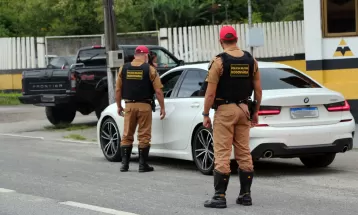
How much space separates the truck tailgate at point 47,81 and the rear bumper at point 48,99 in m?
0.11

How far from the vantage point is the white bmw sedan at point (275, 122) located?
995 centimetres

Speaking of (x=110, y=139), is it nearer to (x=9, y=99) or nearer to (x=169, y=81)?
(x=169, y=81)

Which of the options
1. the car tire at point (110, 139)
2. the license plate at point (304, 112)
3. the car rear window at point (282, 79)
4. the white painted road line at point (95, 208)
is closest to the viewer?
the white painted road line at point (95, 208)

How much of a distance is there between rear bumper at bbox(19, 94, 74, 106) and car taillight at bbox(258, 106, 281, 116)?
9.59 m

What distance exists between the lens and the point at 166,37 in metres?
26.8

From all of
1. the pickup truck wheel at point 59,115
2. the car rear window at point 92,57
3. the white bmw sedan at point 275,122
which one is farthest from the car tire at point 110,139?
the pickup truck wheel at point 59,115

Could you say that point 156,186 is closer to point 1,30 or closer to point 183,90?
point 183,90

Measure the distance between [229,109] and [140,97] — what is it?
317 cm

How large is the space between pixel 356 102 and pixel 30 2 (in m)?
29.0

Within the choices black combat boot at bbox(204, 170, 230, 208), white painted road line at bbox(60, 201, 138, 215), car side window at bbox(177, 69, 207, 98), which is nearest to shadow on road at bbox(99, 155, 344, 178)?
car side window at bbox(177, 69, 207, 98)

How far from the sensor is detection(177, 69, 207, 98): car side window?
11.1 meters

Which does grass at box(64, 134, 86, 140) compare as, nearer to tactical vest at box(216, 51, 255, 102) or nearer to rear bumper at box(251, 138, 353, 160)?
rear bumper at box(251, 138, 353, 160)

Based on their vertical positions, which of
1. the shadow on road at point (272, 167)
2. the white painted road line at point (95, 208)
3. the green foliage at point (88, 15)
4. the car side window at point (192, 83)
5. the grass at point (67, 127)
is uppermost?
the green foliage at point (88, 15)

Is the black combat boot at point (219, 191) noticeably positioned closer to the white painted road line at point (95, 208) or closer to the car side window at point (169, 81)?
the white painted road line at point (95, 208)
